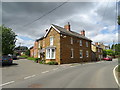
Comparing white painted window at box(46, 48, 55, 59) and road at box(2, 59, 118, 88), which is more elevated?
white painted window at box(46, 48, 55, 59)

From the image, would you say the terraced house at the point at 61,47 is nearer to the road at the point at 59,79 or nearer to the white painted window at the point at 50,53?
the white painted window at the point at 50,53

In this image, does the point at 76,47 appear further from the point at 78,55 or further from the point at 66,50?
the point at 66,50

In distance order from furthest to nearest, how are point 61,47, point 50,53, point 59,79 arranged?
point 50,53
point 61,47
point 59,79

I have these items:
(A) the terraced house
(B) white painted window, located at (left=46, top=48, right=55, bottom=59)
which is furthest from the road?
(B) white painted window, located at (left=46, top=48, right=55, bottom=59)

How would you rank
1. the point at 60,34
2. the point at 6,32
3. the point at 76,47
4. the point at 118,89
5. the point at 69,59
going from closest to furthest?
the point at 118,89 → the point at 6,32 → the point at 60,34 → the point at 69,59 → the point at 76,47

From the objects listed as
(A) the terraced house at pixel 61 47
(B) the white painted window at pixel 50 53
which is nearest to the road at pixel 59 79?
(A) the terraced house at pixel 61 47

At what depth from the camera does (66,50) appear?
87.1 ft

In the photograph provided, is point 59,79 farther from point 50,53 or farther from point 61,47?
point 50,53

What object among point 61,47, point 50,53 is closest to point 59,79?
point 61,47

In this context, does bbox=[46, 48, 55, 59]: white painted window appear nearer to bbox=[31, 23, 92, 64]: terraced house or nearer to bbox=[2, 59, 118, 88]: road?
bbox=[31, 23, 92, 64]: terraced house

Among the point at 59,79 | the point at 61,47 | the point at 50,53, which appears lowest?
the point at 59,79

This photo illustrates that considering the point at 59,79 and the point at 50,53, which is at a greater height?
the point at 50,53

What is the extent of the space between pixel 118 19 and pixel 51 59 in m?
17.7

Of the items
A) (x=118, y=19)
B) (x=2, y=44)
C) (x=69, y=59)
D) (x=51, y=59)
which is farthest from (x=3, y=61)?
(x=118, y=19)
